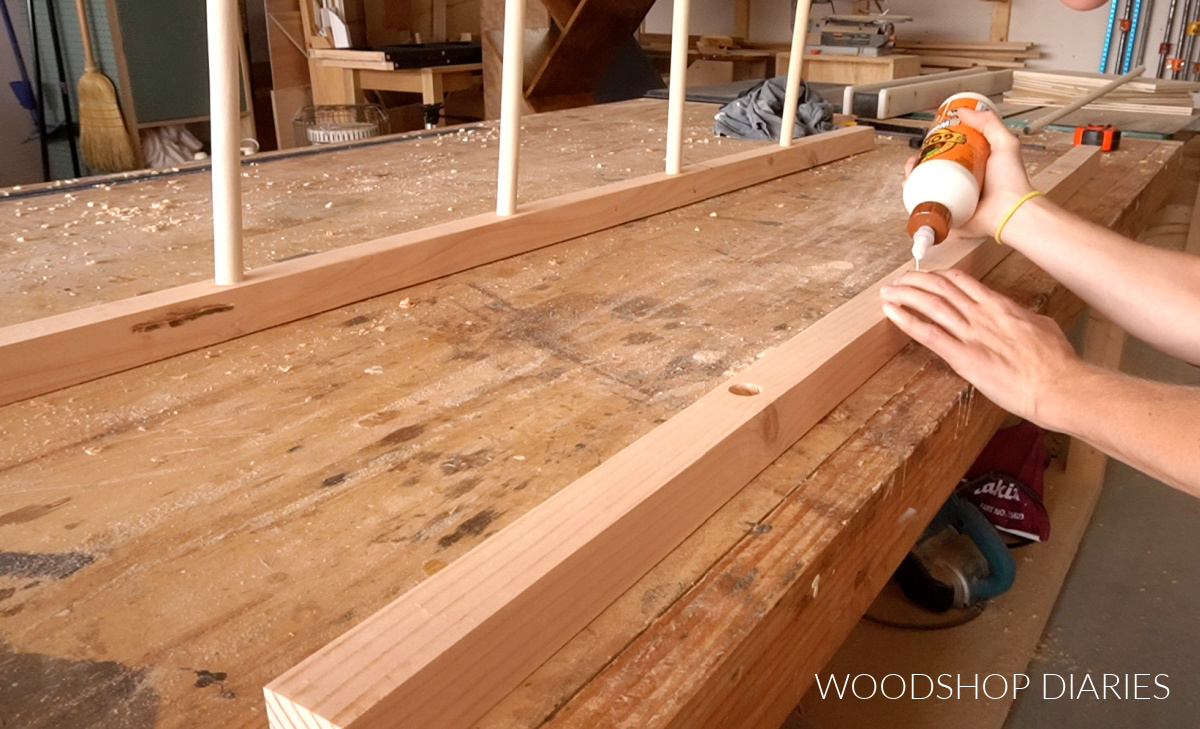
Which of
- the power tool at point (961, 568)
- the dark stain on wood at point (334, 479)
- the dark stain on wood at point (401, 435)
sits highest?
the dark stain on wood at point (401, 435)

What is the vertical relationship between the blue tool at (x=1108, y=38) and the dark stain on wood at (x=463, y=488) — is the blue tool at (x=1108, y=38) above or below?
above

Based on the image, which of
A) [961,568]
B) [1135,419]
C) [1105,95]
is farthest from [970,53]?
[1135,419]

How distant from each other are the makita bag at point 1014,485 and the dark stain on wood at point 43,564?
1783 millimetres

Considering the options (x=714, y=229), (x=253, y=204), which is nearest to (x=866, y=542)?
(x=714, y=229)

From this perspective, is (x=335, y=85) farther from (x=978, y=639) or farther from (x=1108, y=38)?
(x=1108, y=38)

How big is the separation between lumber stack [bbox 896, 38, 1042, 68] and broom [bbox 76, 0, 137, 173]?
375 cm

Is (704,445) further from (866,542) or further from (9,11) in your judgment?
(9,11)

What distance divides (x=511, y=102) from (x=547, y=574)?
0.79m

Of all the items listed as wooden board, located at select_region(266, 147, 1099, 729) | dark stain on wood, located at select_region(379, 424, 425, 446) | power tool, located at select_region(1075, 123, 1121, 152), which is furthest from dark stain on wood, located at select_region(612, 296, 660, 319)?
power tool, located at select_region(1075, 123, 1121, 152)

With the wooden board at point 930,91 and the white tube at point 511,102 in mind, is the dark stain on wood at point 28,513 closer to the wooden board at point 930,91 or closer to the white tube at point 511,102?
the white tube at point 511,102

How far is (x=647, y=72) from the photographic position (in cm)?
349

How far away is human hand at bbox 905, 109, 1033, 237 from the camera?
1125mm

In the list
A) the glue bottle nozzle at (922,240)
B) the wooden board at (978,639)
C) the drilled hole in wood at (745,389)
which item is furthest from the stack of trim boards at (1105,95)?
the drilled hole in wood at (745,389)

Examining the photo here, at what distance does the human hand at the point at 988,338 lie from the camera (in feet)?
2.76
